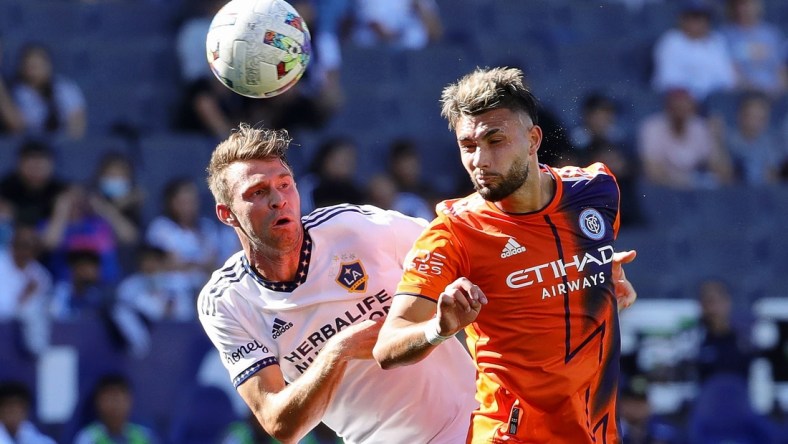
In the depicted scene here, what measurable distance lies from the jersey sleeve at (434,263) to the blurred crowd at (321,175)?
12.8 feet

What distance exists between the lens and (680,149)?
44.9 ft

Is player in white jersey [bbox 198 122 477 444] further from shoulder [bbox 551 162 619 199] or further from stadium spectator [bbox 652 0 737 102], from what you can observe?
stadium spectator [bbox 652 0 737 102]

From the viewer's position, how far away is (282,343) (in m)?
6.04

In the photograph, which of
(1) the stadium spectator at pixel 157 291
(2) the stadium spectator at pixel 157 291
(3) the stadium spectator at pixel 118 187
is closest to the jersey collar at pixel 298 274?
(1) the stadium spectator at pixel 157 291

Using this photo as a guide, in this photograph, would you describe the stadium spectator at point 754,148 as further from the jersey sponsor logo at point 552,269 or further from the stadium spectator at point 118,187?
the jersey sponsor logo at point 552,269

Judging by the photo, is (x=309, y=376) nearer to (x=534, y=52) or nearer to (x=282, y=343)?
(x=282, y=343)

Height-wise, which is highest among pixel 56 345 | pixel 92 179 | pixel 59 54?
pixel 59 54

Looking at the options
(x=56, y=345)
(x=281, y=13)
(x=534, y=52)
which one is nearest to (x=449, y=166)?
(x=534, y=52)

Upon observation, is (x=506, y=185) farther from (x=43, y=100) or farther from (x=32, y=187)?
(x=43, y=100)

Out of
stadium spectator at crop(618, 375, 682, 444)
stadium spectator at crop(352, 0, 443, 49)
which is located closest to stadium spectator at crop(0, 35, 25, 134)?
stadium spectator at crop(352, 0, 443, 49)

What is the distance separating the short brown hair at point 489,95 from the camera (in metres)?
5.05

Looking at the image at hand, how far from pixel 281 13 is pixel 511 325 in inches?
90.8

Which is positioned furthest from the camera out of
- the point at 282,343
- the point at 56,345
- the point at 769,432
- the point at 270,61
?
the point at 769,432

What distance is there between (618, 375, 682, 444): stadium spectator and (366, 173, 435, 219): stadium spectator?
2371 mm
